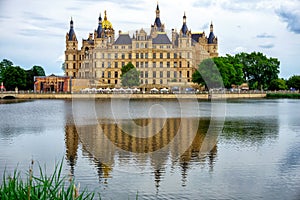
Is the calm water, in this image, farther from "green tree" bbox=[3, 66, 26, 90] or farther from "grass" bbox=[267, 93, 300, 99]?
"grass" bbox=[267, 93, 300, 99]

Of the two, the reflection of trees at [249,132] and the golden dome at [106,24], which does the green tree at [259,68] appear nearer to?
the golden dome at [106,24]

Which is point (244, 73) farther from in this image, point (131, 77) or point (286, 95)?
point (131, 77)

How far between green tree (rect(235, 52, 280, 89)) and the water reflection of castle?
3042 inches

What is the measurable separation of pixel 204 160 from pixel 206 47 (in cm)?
10521

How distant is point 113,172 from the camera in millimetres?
16328

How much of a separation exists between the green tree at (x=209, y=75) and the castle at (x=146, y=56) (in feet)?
69.8

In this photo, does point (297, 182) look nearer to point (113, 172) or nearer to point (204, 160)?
point (204, 160)

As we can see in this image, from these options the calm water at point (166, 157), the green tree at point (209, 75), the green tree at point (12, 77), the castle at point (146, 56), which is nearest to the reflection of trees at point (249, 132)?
the calm water at point (166, 157)

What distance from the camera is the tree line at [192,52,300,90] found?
271ft

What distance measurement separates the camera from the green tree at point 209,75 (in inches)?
3220

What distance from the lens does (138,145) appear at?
22.8 meters

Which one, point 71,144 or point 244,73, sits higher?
point 244,73

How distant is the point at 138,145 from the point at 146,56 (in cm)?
8537

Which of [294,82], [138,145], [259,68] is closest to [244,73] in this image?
[259,68]
